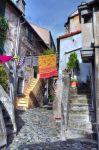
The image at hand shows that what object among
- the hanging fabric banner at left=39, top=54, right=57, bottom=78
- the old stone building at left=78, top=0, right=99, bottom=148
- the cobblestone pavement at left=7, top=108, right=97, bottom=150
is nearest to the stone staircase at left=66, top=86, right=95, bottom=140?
the cobblestone pavement at left=7, top=108, right=97, bottom=150

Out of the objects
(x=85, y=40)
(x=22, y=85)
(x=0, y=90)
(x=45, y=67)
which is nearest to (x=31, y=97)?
(x=22, y=85)

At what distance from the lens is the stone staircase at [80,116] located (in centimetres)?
993

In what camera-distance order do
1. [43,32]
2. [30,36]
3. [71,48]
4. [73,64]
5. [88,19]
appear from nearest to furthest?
1. [88,19]
2. [73,64]
3. [71,48]
4. [30,36]
5. [43,32]

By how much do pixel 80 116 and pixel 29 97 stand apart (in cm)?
751

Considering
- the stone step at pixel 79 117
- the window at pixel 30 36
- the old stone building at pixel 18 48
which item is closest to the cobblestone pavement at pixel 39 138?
the stone step at pixel 79 117

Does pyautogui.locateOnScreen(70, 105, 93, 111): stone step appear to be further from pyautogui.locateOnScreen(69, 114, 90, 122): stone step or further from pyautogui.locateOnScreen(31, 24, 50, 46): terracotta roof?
pyautogui.locateOnScreen(31, 24, 50, 46): terracotta roof

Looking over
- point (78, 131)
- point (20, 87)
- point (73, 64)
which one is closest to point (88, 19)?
point (78, 131)

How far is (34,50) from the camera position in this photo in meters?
21.5

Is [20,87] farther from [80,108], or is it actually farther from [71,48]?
[80,108]

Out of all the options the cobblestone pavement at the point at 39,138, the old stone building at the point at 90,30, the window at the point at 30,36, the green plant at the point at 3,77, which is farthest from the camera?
the window at the point at 30,36

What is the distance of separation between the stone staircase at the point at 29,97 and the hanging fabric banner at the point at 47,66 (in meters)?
3.06

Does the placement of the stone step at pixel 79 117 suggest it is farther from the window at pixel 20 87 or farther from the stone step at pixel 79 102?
the window at pixel 20 87

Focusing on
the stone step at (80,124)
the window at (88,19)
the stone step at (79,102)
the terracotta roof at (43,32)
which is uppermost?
the terracotta roof at (43,32)

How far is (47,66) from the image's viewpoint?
15617mm
